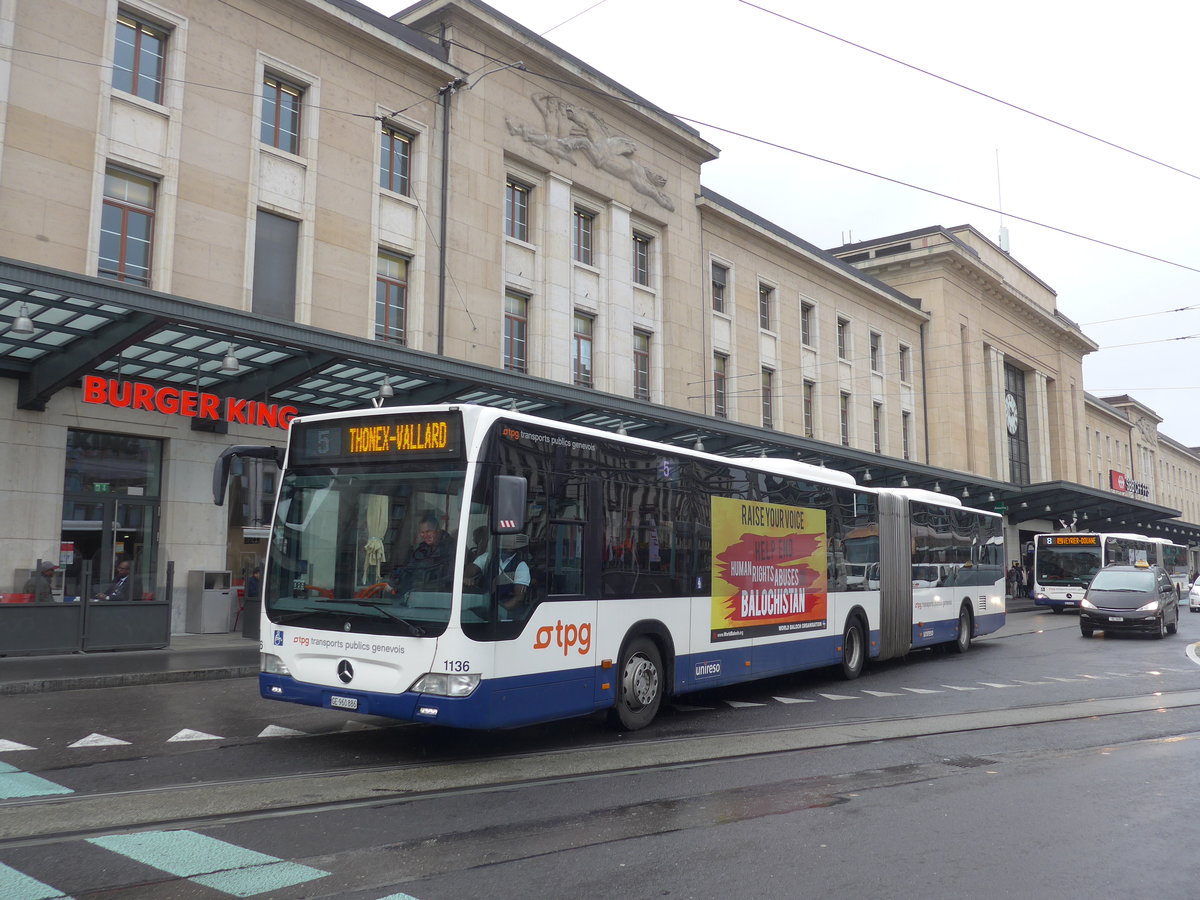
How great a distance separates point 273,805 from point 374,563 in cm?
211

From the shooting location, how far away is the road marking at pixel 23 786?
259 inches

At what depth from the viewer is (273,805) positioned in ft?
20.8

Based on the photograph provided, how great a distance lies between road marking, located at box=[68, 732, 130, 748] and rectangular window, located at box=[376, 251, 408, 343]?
13.7m

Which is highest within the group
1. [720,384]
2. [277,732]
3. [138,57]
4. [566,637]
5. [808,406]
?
[138,57]

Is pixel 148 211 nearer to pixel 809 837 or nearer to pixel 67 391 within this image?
pixel 67 391

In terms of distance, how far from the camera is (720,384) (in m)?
32.8

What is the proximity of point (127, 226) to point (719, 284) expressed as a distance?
2048cm

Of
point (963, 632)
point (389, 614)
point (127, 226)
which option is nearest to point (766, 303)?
point (963, 632)

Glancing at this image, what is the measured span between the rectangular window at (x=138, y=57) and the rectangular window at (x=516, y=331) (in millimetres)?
9505

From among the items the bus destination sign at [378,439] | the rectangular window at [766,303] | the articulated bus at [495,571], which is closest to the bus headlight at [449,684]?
the articulated bus at [495,571]

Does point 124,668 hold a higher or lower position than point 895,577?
lower

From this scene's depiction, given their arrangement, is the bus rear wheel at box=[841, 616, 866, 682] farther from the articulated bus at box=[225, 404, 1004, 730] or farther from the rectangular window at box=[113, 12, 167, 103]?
the rectangular window at box=[113, 12, 167, 103]

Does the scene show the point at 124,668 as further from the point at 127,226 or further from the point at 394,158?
the point at 394,158

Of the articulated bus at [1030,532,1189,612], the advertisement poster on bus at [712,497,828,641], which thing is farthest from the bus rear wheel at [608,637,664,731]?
the articulated bus at [1030,532,1189,612]
